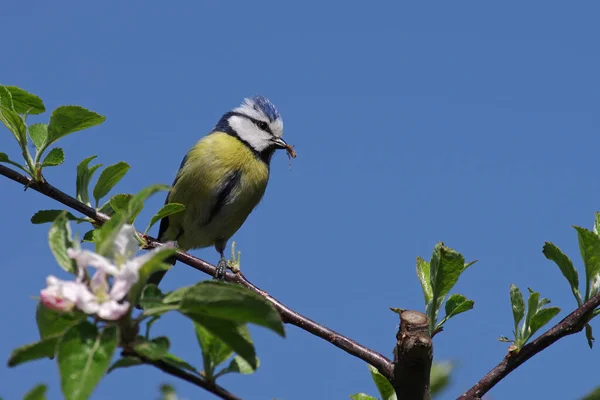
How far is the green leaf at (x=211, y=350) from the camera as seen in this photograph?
174cm

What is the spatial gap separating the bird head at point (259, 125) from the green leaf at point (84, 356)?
5.80 m

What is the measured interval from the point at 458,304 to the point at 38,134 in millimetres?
1711

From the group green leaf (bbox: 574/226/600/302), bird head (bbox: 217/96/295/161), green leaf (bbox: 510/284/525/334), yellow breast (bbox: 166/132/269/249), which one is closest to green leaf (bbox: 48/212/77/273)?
green leaf (bbox: 510/284/525/334)

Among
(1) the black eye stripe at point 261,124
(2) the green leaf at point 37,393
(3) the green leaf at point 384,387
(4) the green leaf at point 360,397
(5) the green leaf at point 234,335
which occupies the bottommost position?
(2) the green leaf at point 37,393

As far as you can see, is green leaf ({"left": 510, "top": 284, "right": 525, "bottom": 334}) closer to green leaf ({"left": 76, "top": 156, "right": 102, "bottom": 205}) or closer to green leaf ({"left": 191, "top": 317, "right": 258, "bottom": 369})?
green leaf ({"left": 191, "top": 317, "right": 258, "bottom": 369})

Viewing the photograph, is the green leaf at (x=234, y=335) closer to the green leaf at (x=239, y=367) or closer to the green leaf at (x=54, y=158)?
the green leaf at (x=239, y=367)

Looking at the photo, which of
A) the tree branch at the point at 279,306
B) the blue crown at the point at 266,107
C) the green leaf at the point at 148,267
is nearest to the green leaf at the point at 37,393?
the green leaf at the point at 148,267

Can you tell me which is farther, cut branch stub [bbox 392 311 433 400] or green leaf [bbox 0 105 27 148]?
green leaf [bbox 0 105 27 148]

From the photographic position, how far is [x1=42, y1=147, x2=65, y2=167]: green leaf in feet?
9.44

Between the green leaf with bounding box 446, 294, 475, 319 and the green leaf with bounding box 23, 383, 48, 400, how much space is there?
4.89 ft

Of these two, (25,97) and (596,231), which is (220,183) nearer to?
(25,97)

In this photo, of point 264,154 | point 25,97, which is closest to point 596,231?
point 25,97

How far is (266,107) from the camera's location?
8031mm

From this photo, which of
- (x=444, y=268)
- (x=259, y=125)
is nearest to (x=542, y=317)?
(x=444, y=268)
